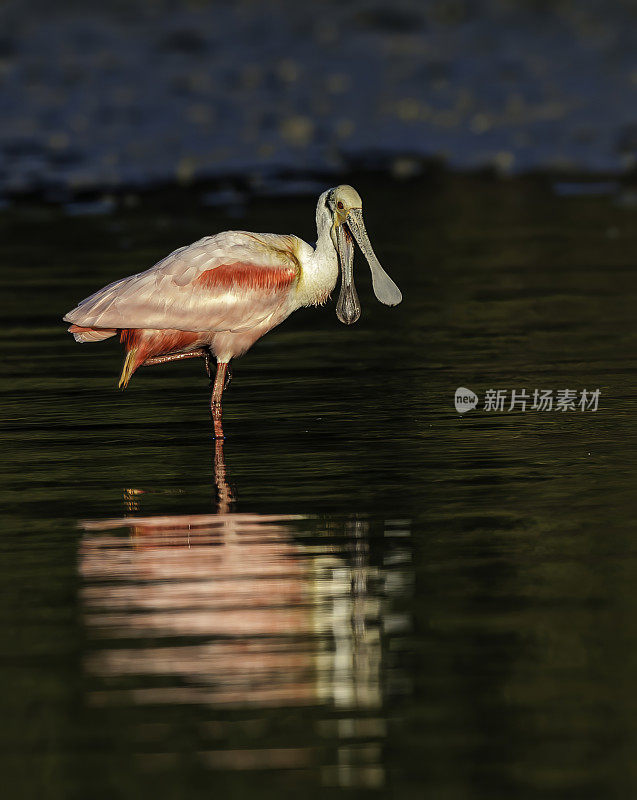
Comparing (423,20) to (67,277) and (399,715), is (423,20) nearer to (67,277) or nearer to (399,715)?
(67,277)

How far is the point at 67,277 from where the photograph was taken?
17.0 meters

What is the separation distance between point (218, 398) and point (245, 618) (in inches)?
156

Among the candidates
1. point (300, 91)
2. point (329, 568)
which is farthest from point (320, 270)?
point (300, 91)

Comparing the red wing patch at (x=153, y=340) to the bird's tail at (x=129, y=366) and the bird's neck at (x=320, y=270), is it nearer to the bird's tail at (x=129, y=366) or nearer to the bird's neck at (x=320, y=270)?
the bird's tail at (x=129, y=366)

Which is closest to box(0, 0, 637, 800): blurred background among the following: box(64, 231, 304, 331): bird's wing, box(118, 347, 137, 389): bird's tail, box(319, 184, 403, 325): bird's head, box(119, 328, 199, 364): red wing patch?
box(118, 347, 137, 389): bird's tail

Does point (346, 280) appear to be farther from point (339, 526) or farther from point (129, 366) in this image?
point (339, 526)

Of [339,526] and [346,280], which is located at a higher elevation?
[346,280]

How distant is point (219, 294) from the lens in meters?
10.9

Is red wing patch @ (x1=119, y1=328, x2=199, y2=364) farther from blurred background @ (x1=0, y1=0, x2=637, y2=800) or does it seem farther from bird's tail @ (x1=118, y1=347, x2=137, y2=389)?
blurred background @ (x1=0, y1=0, x2=637, y2=800)

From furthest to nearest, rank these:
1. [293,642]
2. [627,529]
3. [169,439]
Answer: [169,439] → [627,529] → [293,642]

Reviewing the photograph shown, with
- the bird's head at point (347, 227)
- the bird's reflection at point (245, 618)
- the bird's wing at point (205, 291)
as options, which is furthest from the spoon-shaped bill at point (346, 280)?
the bird's reflection at point (245, 618)

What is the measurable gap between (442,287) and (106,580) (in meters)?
8.49

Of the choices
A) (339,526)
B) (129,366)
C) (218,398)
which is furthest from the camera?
(129,366)

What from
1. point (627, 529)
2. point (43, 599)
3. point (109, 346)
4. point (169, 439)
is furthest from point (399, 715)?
point (109, 346)
